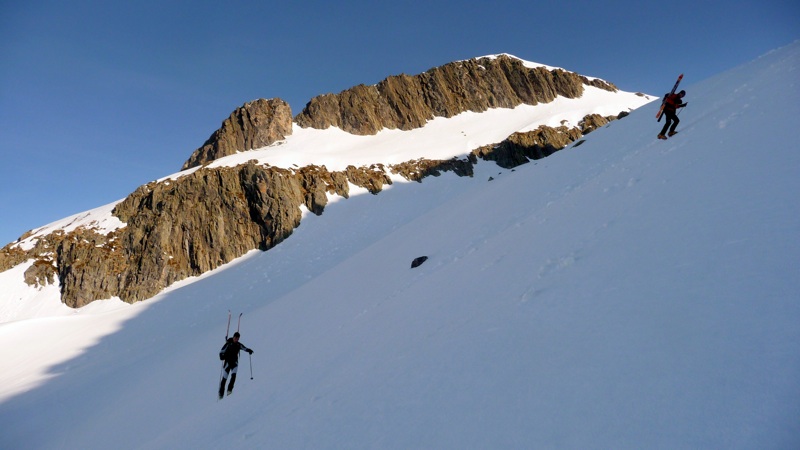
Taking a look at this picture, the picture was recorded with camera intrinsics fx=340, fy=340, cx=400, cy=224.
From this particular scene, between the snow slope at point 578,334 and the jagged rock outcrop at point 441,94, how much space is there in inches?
2956

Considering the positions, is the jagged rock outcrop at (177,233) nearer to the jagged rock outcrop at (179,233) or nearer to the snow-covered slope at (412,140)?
the jagged rock outcrop at (179,233)

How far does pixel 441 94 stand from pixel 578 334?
9796cm

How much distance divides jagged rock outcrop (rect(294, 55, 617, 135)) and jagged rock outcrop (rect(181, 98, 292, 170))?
234 inches

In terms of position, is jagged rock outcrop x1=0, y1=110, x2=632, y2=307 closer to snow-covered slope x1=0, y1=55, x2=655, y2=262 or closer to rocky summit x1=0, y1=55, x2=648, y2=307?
rocky summit x1=0, y1=55, x2=648, y2=307

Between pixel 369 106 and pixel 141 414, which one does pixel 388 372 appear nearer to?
pixel 141 414

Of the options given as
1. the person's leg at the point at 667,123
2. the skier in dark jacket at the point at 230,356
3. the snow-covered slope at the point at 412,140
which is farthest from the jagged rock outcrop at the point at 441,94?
the skier in dark jacket at the point at 230,356

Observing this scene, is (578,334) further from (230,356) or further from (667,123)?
(667,123)

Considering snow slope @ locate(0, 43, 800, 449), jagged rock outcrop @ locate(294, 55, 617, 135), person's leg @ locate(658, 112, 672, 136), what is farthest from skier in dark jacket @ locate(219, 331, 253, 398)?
jagged rock outcrop @ locate(294, 55, 617, 135)

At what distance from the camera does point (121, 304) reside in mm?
41406

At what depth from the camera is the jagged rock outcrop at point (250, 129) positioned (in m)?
75.3

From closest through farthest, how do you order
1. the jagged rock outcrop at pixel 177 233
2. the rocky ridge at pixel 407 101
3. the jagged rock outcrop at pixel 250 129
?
Result: the jagged rock outcrop at pixel 177 233, the jagged rock outcrop at pixel 250 129, the rocky ridge at pixel 407 101

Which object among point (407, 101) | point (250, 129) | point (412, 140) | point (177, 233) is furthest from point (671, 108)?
point (407, 101)

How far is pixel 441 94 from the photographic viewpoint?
9425 cm

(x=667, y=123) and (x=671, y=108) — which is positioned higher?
(x=671, y=108)
